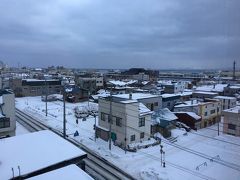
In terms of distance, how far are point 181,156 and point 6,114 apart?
1760 cm

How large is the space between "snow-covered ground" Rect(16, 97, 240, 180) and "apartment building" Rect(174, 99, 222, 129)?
9.74 ft

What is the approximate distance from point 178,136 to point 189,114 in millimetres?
5380

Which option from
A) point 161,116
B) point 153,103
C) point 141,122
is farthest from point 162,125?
point 153,103

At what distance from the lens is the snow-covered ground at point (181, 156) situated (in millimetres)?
Answer: 17422

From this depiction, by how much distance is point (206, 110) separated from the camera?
3359cm

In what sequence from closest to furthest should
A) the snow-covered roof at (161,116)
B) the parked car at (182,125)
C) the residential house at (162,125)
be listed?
1. the residential house at (162,125)
2. the snow-covered roof at (161,116)
3. the parked car at (182,125)

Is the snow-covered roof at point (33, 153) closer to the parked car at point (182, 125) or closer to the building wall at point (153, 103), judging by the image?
the building wall at point (153, 103)

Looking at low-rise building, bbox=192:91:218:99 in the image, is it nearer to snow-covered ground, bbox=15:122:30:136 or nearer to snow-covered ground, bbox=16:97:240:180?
snow-covered ground, bbox=16:97:240:180

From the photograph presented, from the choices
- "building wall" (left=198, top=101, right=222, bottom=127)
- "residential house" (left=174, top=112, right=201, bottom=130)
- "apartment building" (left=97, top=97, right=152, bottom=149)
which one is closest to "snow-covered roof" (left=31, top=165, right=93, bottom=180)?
"apartment building" (left=97, top=97, right=152, bottom=149)

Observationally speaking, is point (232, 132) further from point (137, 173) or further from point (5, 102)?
point (5, 102)

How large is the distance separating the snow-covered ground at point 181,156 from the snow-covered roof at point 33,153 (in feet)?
20.2

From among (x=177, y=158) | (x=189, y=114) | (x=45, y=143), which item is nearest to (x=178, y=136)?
(x=189, y=114)

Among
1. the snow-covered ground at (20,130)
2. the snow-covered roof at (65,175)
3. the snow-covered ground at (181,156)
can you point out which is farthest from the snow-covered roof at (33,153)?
the snow-covered ground at (20,130)

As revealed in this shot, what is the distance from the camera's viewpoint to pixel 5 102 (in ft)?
73.9
